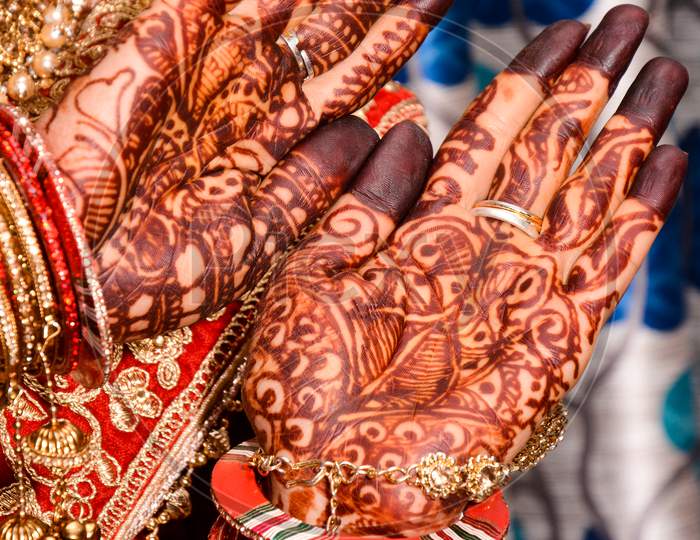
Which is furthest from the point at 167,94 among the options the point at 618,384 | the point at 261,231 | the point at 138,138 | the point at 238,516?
the point at 618,384

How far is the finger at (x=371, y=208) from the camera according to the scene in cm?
69

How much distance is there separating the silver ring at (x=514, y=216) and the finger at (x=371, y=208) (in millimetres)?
73

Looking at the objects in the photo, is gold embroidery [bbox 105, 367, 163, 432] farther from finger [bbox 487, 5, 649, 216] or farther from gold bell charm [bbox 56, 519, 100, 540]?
finger [bbox 487, 5, 649, 216]

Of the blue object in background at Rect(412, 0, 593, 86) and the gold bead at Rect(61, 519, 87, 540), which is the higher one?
the blue object in background at Rect(412, 0, 593, 86)

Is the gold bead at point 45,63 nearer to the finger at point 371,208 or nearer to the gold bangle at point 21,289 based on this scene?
the gold bangle at point 21,289

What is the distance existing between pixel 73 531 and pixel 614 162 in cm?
57

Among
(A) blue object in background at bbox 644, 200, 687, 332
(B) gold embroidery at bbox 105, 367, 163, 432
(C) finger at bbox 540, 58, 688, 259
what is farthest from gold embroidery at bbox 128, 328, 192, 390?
(A) blue object in background at bbox 644, 200, 687, 332

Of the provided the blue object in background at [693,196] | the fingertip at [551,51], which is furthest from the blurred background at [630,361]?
the fingertip at [551,51]

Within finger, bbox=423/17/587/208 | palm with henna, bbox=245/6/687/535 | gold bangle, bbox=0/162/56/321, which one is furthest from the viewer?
finger, bbox=423/17/587/208

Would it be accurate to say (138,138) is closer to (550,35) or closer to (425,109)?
(550,35)

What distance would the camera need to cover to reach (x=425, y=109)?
994mm

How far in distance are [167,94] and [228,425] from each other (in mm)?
397

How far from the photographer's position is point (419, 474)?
584 millimetres

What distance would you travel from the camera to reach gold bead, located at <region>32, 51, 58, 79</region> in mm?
559
